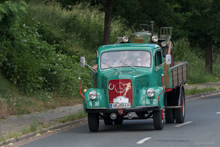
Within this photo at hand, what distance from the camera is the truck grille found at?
15.3 meters

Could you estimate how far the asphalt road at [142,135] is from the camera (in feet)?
43.5

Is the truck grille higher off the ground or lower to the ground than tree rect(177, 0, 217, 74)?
lower

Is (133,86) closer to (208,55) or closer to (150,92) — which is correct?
(150,92)

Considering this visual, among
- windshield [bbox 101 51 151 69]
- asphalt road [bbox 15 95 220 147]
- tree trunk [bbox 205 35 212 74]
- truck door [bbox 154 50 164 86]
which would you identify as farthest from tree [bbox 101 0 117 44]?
tree trunk [bbox 205 35 212 74]

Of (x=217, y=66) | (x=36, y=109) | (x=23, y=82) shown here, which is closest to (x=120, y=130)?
(x=36, y=109)

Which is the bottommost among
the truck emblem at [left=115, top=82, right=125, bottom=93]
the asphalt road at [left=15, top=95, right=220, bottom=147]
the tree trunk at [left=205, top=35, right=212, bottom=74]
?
the asphalt road at [left=15, top=95, right=220, bottom=147]

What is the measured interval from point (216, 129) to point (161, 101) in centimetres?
174

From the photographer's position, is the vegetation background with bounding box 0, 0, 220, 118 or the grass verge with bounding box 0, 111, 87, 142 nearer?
the grass verge with bounding box 0, 111, 87, 142

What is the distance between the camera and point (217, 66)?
48625 millimetres

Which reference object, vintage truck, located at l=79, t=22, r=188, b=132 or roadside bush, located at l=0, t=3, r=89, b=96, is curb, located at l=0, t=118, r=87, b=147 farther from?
roadside bush, located at l=0, t=3, r=89, b=96

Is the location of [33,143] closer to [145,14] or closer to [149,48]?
[149,48]

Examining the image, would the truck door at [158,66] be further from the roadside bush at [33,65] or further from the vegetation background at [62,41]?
the roadside bush at [33,65]

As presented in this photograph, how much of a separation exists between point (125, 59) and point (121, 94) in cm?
178

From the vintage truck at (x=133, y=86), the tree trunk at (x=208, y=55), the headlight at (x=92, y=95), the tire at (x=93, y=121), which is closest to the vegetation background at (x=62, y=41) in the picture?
the tree trunk at (x=208, y=55)
